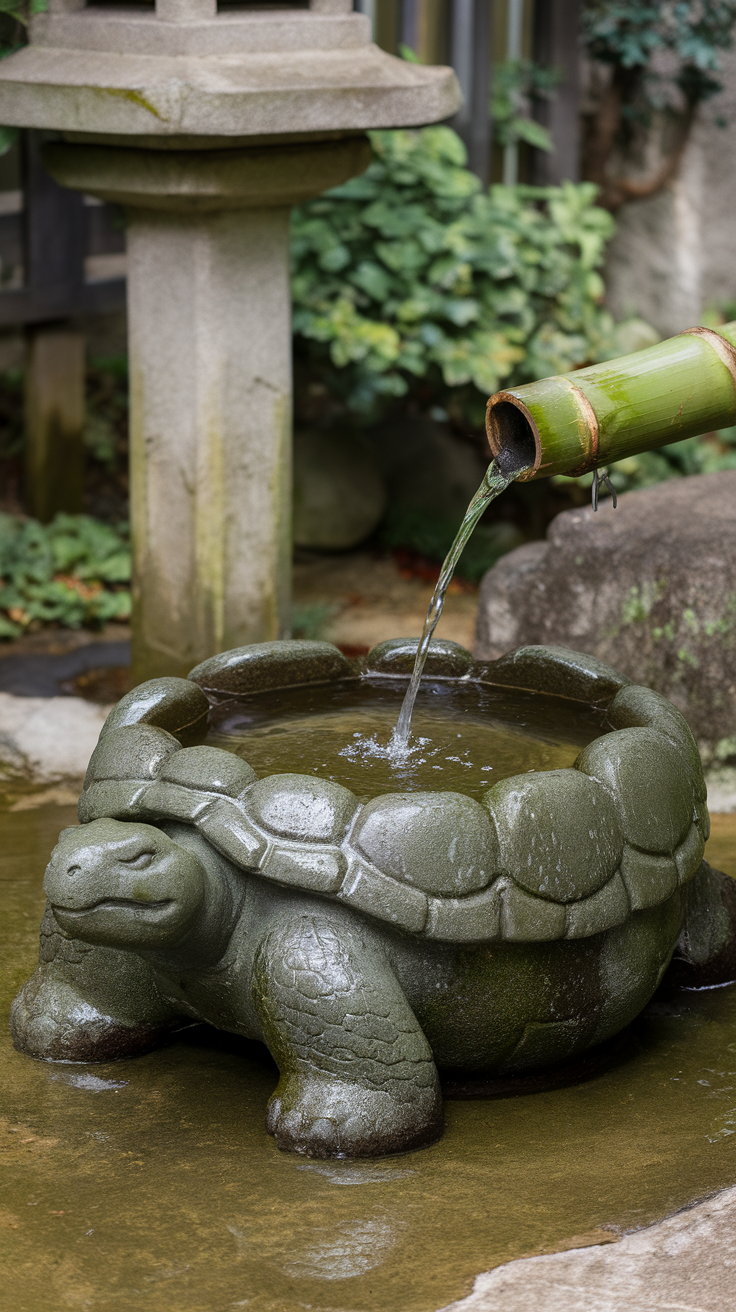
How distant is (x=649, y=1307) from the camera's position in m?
2.13

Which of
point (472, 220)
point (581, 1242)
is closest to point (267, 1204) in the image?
point (581, 1242)

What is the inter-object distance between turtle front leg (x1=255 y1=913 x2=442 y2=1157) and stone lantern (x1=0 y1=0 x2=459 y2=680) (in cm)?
233

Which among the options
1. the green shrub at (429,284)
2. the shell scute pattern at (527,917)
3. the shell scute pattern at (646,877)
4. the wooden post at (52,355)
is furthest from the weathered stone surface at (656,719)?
the wooden post at (52,355)

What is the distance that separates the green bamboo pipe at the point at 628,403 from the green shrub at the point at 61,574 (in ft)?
11.0

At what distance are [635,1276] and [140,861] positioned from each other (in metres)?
0.99

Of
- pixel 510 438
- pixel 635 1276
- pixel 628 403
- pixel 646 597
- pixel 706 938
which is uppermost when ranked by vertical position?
pixel 628 403

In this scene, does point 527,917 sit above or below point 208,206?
below

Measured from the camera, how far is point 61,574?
594 centimetres

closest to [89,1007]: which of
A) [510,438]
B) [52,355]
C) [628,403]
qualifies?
[510,438]

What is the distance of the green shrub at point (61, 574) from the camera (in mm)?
5719

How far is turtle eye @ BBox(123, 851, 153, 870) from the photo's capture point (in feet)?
8.31

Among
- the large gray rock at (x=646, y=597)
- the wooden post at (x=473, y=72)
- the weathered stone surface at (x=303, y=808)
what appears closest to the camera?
the weathered stone surface at (x=303, y=808)

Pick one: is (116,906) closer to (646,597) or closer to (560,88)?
(646,597)

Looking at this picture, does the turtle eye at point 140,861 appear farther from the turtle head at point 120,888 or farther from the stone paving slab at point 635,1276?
the stone paving slab at point 635,1276
